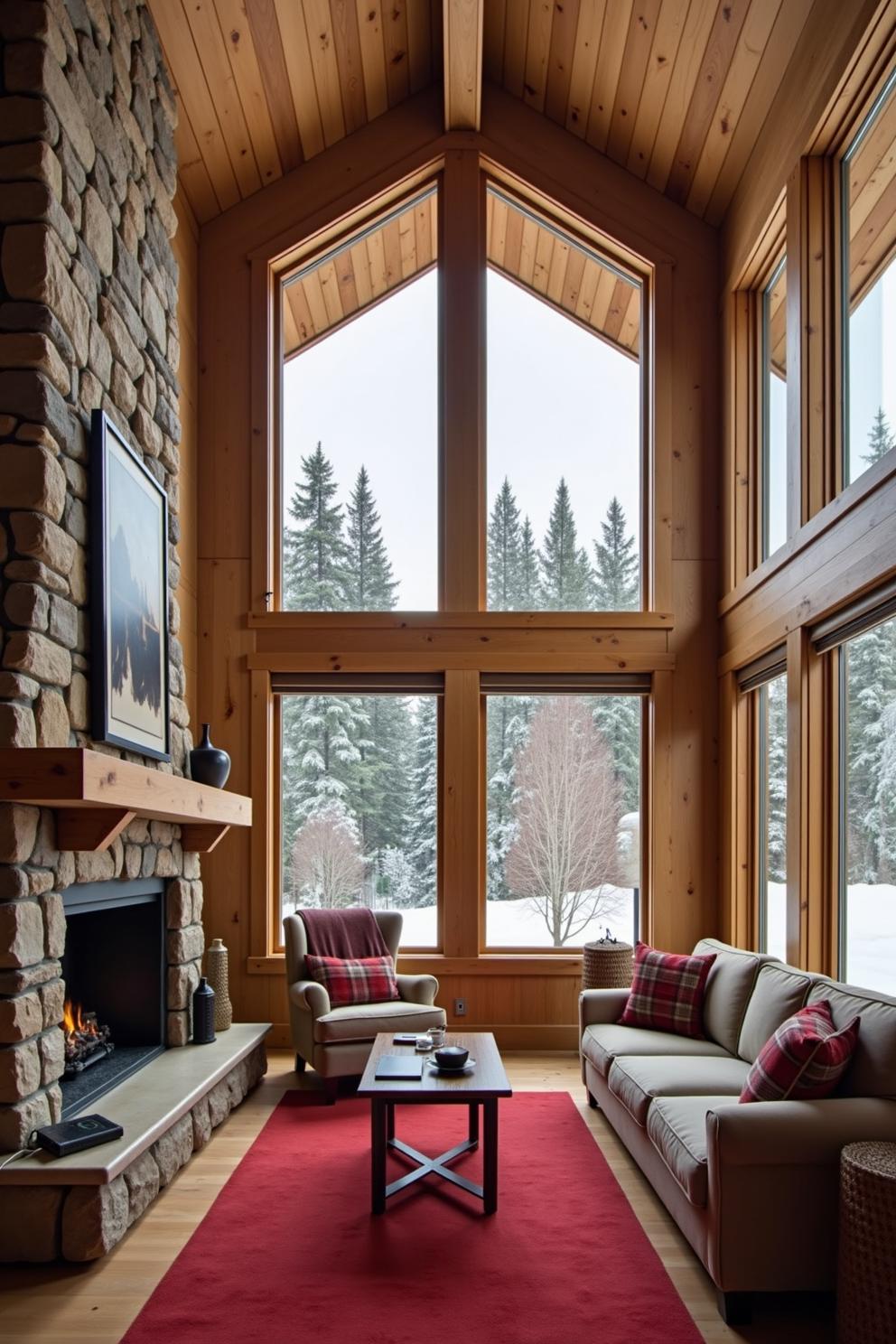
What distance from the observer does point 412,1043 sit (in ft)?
14.6

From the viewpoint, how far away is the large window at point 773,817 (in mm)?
5242

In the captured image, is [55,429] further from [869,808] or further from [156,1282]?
[869,808]

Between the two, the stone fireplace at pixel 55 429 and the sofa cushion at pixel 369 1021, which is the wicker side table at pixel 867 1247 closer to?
the stone fireplace at pixel 55 429

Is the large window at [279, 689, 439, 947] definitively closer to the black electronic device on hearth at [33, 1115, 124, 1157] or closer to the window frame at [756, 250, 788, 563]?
Answer: the window frame at [756, 250, 788, 563]

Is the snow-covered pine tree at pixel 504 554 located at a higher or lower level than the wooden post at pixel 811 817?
higher

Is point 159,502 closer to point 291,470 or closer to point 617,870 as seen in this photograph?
point 291,470

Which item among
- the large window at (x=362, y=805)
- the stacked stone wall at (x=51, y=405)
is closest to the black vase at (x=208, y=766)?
the stacked stone wall at (x=51, y=405)

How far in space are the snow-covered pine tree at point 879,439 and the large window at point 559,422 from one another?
7.80ft

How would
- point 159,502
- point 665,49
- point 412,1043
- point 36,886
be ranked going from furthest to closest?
point 665,49 → point 159,502 → point 412,1043 → point 36,886

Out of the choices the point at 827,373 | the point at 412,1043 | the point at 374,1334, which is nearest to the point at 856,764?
the point at 827,373

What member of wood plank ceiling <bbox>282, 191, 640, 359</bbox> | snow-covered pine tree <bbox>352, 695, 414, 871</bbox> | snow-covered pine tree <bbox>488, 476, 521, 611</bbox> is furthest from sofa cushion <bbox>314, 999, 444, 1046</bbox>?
wood plank ceiling <bbox>282, 191, 640, 359</bbox>

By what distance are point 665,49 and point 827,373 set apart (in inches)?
88.5

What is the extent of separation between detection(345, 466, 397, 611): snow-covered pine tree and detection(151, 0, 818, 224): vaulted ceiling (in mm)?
1926

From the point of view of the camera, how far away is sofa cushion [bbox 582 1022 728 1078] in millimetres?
4473
